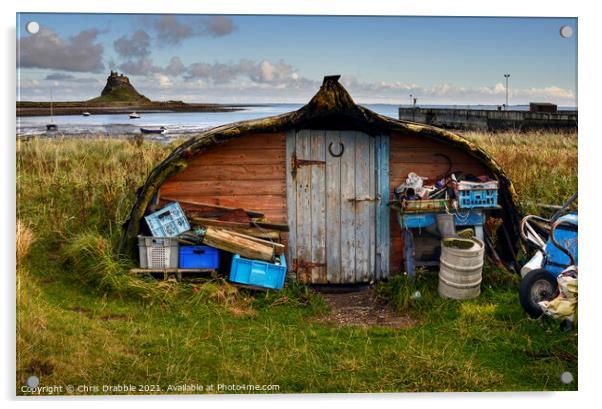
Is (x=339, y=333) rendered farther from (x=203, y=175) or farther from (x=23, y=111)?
(x=23, y=111)

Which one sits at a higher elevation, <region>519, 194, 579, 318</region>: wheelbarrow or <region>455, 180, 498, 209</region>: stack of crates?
<region>455, 180, 498, 209</region>: stack of crates

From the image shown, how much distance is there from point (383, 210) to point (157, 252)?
2.98 meters

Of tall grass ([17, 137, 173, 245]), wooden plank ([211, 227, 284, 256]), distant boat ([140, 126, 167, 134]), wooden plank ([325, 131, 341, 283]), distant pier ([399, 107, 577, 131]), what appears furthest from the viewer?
distant boat ([140, 126, 167, 134])

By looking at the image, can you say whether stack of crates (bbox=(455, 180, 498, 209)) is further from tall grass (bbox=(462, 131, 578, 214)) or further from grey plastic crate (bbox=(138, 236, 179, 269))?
grey plastic crate (bbox=(138, 236, 179, 269))

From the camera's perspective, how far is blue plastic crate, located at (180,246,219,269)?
8.59m

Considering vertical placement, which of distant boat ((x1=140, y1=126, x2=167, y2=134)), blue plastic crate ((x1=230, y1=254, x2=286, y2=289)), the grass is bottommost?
the grass

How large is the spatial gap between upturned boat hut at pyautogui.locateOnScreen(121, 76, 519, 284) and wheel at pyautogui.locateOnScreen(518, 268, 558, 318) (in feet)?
5.52

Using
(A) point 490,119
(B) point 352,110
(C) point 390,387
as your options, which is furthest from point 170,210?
(A) point 490,119

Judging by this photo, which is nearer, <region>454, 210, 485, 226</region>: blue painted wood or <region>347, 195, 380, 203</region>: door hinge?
<region>454, 210, 485, 226</region>: blue painted wood

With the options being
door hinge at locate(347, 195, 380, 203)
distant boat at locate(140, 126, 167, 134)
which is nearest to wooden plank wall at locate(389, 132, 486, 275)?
door hinge at locate(347, 195, 380, 203)

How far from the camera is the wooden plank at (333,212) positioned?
360 inches

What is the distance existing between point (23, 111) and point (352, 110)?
3.72 metres

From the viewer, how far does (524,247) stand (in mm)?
9125

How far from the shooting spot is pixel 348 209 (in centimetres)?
924
